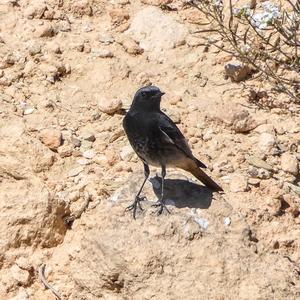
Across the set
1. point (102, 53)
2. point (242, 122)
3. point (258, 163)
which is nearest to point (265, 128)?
point (242, 122)

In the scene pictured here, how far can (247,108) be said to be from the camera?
25.3 ft

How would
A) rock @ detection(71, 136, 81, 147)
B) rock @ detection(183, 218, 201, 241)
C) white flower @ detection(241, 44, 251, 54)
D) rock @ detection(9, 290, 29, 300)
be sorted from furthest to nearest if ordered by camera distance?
white flower @ detection(241, 44, 251, 54), rock @ detection(71, 136, 81, 147), rock @ detection(183, 218, 201, 241), rock @ detection(9, 290, 29, 300)

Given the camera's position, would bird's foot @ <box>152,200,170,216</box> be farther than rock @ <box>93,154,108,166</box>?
No

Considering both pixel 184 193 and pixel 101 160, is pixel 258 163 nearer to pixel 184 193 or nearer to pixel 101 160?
pixel 184 193

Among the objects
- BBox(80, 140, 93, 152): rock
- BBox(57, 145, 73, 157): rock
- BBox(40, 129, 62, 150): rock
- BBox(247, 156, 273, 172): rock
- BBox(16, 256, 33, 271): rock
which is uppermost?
BBox(40, 129, 62, 150): rock

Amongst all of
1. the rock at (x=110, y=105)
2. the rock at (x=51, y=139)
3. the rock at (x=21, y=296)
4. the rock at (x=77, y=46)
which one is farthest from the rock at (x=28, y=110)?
the rock at (x=21, y=296)

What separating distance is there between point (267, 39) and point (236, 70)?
0.93 m

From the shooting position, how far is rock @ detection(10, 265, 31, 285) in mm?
5914

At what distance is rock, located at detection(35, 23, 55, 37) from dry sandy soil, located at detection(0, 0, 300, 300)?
0.06 feet

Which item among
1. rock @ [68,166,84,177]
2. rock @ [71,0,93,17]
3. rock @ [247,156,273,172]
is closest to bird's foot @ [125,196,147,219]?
rock @ [68,166,84,177]

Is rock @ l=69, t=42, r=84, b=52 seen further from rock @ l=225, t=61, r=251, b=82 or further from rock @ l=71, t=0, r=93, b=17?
rock @ l=225, t=61, r=251, b=82

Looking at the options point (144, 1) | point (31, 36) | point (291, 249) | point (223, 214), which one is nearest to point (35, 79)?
point (31, 36)

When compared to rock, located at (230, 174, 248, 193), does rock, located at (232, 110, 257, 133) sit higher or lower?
higher

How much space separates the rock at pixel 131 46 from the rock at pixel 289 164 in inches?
79.3
